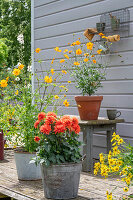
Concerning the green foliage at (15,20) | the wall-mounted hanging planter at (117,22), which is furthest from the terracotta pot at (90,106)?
the green foliage at (15,20)

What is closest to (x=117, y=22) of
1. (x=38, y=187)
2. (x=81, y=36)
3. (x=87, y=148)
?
(x=81, y=36)

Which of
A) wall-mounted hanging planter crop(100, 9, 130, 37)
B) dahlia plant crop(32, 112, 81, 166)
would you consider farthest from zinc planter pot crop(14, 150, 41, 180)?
wall-mounted hanging planter crop(100, 9, 130, 37)

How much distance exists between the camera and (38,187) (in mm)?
3428

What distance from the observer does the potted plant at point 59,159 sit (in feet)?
10.0

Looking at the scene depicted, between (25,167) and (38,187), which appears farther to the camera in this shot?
(25,167)

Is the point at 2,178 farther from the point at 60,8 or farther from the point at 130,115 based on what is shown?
the point at 60,8

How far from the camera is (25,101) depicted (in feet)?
12.5

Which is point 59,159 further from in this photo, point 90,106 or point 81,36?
point 81,36

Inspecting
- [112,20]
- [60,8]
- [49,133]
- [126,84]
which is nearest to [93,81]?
[126,84]

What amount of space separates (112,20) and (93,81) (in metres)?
0.86

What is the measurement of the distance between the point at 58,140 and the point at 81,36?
92.1 inches

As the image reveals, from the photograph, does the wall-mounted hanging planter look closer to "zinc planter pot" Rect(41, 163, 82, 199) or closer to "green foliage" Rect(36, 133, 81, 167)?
"green foliage" Rect(36, 133, 81, 167)

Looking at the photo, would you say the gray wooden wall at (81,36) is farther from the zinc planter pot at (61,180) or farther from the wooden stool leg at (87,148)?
the zinc planter pot at (61,180)

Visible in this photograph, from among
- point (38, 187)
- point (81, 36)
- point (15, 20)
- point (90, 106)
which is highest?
point (15, 20)
